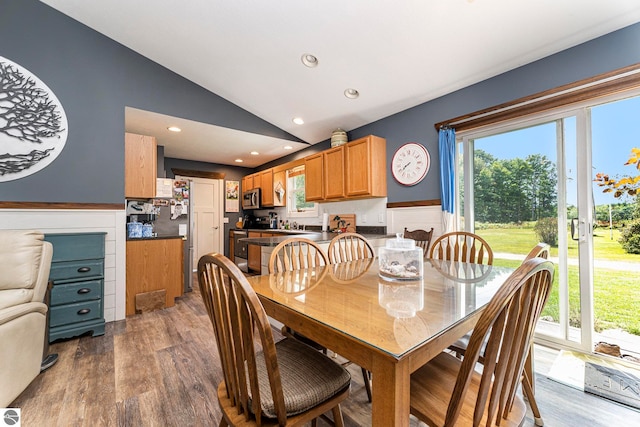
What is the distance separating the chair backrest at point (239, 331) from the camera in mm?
748

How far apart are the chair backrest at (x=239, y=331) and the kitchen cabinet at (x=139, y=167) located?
9.28 feet

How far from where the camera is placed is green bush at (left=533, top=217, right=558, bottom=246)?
2.26 m

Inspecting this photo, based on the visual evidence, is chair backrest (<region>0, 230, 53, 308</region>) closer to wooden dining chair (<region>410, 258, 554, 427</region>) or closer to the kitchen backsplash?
wooden dining chair (<region>410, 258, 554, 427</region>)

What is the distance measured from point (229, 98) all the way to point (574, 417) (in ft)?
14.4

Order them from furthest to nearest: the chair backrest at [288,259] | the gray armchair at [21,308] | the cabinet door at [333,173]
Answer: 1. the cabinet door at [333,173]
2. the chair backrest at [288,259]
3. the gray armchair at [21,308]

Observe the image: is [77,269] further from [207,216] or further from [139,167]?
[207,216]

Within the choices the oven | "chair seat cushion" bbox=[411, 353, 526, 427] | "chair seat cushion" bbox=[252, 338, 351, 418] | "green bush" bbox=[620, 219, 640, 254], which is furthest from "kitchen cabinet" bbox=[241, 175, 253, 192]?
"green bush" bbox=[620, 219, 640, 254]

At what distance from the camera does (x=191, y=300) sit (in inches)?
139

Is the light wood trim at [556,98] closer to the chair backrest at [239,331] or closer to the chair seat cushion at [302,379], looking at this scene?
the chair seat cushion at [302,379]

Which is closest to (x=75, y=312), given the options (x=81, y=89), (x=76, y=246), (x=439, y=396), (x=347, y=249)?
(x=76, y=246)

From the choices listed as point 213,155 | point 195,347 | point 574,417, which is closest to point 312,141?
point 213,155

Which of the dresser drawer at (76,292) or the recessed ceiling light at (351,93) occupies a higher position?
the recessed ceiling light at (351,93)

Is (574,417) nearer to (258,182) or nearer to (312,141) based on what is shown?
(312,141)

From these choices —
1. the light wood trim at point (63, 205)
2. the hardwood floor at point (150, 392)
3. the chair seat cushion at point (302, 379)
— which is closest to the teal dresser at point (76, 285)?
the hardwood floor at point (150, 392)
